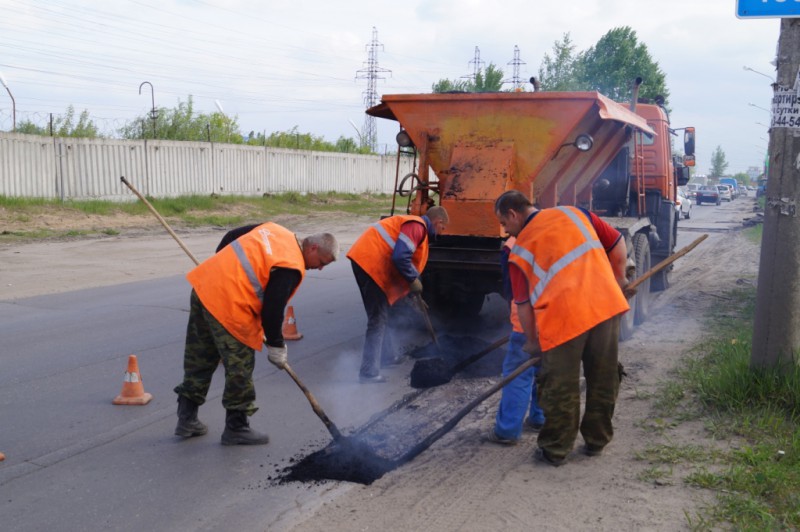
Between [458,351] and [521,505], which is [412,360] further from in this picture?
[521,505]

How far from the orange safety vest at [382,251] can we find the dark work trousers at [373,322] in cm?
7

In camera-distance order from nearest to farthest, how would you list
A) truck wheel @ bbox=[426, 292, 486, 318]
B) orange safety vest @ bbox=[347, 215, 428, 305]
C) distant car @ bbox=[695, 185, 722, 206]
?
orange safety vest @ bbox=[347, 215, 428, 305] < truck wheel @ bbox=[426, 292, 486, 318] < distant car @ bbox=[695, 185, 722, 206]

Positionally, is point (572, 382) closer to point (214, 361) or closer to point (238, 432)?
point (238, 432)

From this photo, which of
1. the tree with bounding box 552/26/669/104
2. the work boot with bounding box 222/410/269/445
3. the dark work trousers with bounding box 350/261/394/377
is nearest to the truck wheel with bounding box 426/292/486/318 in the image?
the dark work trousers with bounding box 350/261/394/377

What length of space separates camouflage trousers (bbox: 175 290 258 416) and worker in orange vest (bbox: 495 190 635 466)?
1.67m

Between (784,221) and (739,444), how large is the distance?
1.43 meters

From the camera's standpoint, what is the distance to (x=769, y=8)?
4.52 m

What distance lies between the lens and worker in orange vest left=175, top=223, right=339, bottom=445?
438 cm

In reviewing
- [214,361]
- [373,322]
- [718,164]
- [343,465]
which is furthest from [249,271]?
[718,164]

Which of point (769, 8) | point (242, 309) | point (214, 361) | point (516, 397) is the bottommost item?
point (516, 397)

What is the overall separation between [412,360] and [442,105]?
2.50 m

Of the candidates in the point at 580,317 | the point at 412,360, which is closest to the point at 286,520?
the point at 580,317

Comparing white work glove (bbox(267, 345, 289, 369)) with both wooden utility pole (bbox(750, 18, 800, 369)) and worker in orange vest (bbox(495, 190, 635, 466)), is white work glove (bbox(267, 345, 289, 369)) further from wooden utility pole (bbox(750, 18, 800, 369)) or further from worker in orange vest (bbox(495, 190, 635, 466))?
wooden utility pole (bbox(750, 18, 800, 369))

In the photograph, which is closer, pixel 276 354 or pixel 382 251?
pixel 276 354
